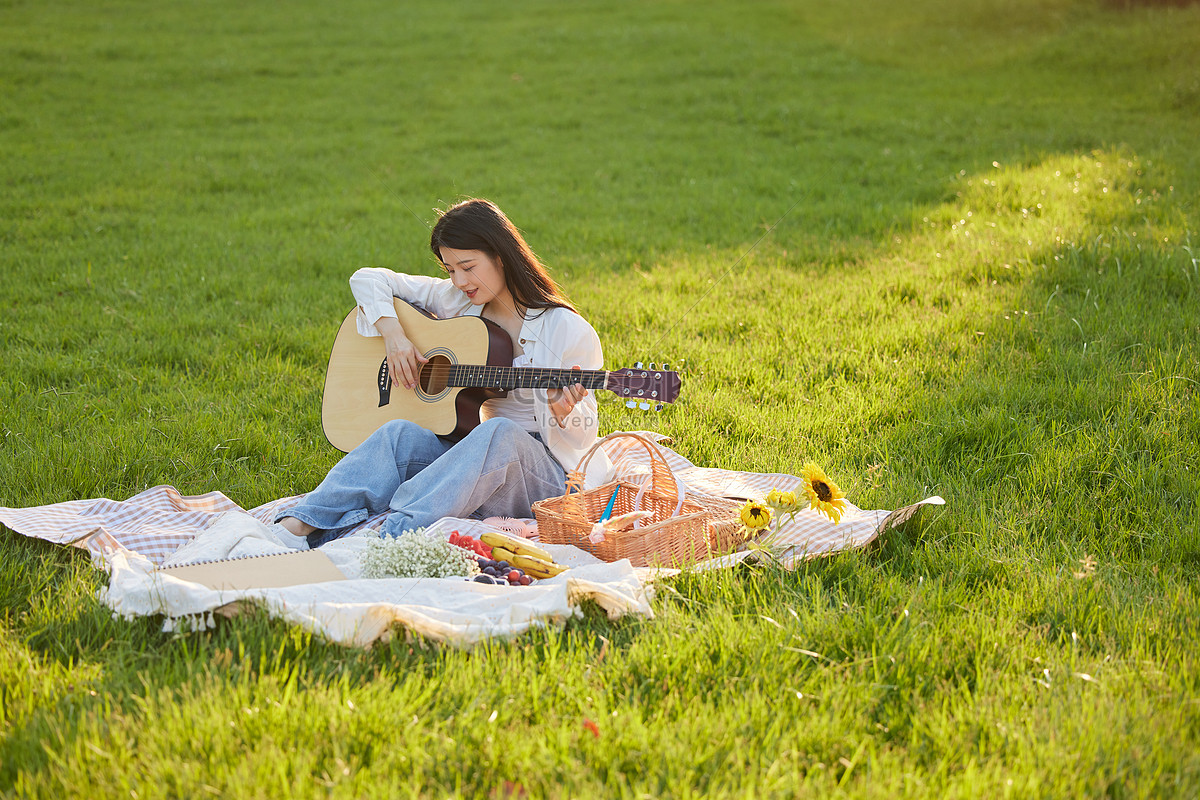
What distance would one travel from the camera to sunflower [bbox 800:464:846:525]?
3.08m

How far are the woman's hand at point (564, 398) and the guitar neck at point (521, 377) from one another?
0.03m

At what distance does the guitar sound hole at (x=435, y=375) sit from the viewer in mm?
4027

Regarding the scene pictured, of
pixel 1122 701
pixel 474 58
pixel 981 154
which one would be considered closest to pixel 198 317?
pixel 1122 701

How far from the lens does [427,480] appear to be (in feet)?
11.7

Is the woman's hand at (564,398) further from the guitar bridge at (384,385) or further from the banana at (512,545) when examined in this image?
the guitar bridge at (384,385)

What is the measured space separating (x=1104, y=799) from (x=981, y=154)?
27.2 ft

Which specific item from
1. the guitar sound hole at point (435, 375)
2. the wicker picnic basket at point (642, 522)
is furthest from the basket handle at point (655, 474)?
the guitar sound hole at point (435, 375)

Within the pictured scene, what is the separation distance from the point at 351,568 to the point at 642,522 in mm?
1111

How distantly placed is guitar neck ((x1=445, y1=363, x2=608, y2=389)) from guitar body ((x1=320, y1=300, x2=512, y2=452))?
2.3 inches

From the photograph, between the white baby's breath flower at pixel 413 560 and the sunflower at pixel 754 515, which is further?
the sunflower at pixel 754 515

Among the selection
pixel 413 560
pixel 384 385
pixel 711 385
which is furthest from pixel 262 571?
pixel 711 385

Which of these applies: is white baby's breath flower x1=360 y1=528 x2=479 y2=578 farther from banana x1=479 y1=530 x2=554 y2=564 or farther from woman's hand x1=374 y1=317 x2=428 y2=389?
woman's hand x1=374 y1=317 x2=428 y2=389

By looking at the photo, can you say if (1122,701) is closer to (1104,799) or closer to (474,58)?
(1104,799)

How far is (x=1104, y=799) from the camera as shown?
80.0 inches
